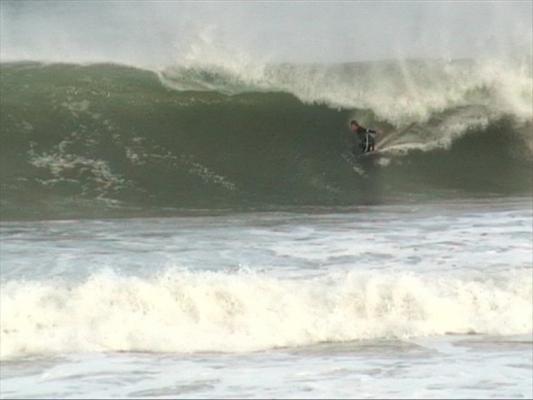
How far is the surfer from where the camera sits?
52.9 feet

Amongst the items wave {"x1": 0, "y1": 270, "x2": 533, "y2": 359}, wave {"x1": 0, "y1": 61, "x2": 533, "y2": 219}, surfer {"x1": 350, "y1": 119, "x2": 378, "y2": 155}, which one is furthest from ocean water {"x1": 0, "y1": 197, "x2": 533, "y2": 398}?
surfer {"x1": 350, "y1": 119, "x2": 378, "y2": 155}

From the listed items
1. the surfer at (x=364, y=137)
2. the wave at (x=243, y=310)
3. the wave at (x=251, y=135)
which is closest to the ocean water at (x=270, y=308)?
the wave at (x=243, y=310)

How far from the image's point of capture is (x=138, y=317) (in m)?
8.95

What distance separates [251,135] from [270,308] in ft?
25.0

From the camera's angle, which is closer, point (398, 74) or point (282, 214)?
point (282, 214)

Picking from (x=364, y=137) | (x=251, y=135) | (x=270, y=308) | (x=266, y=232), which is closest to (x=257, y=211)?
(x=266, y=232)

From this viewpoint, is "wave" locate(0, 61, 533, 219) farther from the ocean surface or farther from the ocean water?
the ocean water

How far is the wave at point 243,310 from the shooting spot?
27.8 ft

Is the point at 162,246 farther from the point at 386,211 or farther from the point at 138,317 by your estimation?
the point at 386,211

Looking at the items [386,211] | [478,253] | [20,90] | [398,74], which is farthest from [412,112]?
[478,253]

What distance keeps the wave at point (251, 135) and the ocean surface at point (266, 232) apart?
0.13 ft

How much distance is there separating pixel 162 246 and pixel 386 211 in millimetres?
3169

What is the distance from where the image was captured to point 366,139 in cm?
1633

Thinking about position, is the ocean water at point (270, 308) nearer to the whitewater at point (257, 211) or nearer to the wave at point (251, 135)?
the whitewater at point (257, 211)
